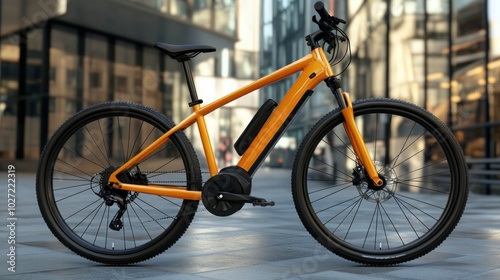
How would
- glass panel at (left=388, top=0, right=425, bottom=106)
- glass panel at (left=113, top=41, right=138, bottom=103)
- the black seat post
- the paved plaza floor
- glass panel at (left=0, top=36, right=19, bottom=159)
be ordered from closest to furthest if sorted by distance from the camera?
the paved plaza floor, the black seat post, glass panel at (left=388, top=0, right=425, bottom=106), glass panel at (left=0, top=36, right=19, bottom=159), glass panel at (left=113, top=41, right=138, bottom=103)

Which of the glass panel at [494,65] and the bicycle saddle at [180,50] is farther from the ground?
the glass panel at [494,65]

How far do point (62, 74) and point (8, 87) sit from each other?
1.95 meters

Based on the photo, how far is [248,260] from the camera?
4184 millimetres

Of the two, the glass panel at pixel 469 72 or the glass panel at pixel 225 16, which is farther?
the glass panel at pixel 225 16

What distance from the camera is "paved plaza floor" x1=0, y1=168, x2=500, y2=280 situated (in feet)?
12.0

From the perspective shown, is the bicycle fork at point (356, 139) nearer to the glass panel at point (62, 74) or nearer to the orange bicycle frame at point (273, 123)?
the orange bicycle frame at point (273, 123)

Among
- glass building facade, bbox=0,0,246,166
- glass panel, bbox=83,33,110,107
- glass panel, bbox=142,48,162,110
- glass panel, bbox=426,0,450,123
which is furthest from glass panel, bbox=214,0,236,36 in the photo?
glass panel, bbox=426,0,450,123

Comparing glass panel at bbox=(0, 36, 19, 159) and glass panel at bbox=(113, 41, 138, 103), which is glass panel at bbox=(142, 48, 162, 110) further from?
glass panel at bbox=(0, 36, 19, 159)

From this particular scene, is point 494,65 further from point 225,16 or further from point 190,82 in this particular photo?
point 190,82

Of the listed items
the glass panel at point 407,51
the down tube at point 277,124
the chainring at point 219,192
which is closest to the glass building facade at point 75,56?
the glass panel at point 407,51

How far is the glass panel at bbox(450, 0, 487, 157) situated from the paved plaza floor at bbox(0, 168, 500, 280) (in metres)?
10.5

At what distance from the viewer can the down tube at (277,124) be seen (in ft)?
Answer: 12.9

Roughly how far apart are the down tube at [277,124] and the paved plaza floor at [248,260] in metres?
0.55

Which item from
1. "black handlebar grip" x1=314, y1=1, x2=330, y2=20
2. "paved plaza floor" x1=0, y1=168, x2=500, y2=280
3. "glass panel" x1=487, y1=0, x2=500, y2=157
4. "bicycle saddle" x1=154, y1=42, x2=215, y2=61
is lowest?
"paved plaza floor" x1=0, y1=168, x2=500, y2=280
